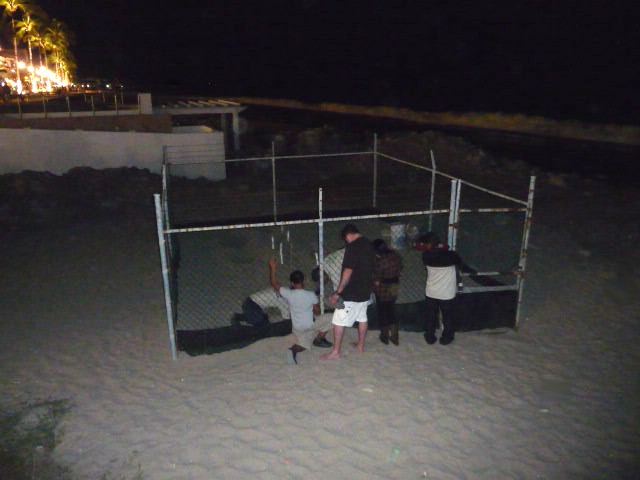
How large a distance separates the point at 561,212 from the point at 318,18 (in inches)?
4629

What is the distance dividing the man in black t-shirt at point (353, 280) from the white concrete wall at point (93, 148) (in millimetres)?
13096

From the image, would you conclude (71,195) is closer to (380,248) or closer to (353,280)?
(380,248)

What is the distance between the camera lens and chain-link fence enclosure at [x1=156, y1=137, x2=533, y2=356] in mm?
8367

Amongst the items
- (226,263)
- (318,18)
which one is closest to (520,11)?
(318,18)

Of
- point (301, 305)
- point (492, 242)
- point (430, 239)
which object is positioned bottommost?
point (492, 242)

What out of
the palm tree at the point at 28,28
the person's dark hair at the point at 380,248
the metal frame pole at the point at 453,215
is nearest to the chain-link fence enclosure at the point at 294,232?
the metal frame pole at the point at 453,215

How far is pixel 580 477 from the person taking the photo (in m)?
5.44

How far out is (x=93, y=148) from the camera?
65.4ft

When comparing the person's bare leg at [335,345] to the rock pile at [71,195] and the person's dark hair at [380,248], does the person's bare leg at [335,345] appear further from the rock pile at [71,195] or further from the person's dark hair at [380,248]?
the rock pile at [71,195]

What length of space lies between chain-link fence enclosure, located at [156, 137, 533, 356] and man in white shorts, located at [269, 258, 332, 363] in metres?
0.62

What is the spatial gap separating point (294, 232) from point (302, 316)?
6.75 m

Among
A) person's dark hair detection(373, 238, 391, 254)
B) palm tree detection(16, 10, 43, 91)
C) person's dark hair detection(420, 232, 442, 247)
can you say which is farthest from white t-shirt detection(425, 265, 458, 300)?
palm tree detection(16, 10, 43, 91)

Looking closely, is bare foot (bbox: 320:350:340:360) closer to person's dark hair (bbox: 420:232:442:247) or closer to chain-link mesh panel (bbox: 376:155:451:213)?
person's dark hair (bbox: 420:232:442:247)

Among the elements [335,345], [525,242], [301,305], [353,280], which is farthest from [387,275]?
[525,242]
